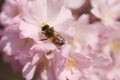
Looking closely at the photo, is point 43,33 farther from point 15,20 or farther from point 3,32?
point 3,32

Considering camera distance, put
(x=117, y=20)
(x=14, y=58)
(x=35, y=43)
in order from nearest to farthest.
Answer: (x=35, y=43) → (x=14, y=58) → (x=117, y=20)

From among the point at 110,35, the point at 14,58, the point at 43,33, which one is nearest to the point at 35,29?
the point at 43,33

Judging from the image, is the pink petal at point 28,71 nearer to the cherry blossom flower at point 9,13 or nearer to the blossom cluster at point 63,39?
the blossom cluster at point 63,39

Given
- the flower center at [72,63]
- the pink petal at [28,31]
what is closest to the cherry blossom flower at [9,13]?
the pink petal at [28,31]

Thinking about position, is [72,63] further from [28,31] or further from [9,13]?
[9,13]

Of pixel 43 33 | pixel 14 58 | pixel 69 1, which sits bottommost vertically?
pixel 14 58

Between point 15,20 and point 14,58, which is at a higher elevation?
point 15,20

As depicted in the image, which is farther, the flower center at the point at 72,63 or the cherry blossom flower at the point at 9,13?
the cherry blossom flower at the point at 9,13

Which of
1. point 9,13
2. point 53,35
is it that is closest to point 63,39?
point 53,35
